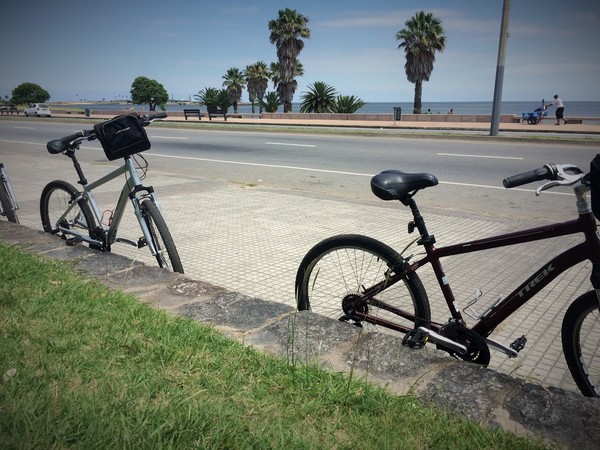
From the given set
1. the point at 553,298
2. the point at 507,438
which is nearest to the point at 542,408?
the point at 507,438

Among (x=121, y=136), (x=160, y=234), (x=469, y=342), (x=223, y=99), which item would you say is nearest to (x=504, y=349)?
(x=469, y=342)

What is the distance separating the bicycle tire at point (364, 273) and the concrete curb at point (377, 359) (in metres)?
0.32

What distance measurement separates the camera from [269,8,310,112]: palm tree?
4788 centimetres

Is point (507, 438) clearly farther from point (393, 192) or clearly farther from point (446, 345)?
point (393, 192)

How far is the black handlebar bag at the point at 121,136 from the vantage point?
4.09m

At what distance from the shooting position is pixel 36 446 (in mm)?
1685

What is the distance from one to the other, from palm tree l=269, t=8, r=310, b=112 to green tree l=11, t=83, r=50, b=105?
80693 mm

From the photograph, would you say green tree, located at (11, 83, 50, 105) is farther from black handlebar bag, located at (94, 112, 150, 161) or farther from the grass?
the grass

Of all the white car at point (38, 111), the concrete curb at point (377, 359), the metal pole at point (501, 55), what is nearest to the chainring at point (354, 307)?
the concrete curb at point (377, 359)

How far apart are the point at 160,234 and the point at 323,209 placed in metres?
3.82

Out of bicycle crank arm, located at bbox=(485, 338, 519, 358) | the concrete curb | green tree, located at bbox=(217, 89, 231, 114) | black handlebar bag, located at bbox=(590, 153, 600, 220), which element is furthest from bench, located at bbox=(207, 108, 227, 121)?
black handlebar bag, located at bbox=(590, 153, 600, 220)

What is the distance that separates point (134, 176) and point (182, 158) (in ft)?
33.8

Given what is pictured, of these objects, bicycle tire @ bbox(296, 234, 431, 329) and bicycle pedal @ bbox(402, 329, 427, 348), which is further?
bicycle tire @ bbox(296, 234, 431, 329)

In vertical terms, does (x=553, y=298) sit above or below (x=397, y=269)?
below
